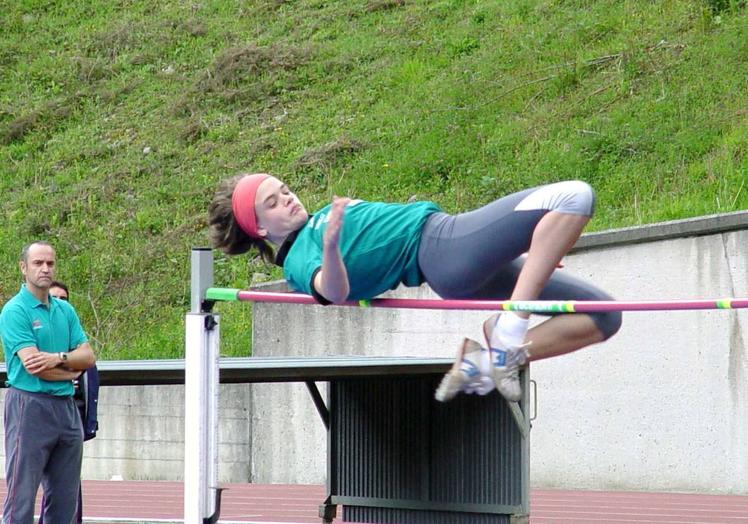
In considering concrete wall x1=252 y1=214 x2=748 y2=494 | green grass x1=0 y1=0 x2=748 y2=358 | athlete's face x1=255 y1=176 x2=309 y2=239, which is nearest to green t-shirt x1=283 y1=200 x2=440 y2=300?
athlete's face x1=255 y1=176 x2=309 y2=239

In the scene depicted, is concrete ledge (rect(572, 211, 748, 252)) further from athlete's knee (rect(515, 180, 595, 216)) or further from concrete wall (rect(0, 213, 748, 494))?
athlete's knee (rect(515, 180, 595, 216))

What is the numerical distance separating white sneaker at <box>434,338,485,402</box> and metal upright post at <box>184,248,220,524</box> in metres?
Answer: 1.17

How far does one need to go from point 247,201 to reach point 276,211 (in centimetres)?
12

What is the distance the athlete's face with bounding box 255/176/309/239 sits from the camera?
4926mm

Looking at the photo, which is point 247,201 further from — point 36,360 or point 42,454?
point 42,454

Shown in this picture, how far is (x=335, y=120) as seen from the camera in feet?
47.1

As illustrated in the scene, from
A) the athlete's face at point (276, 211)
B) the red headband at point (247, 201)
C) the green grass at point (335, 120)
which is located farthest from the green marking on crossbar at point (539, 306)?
the green grass at point (335, 120)

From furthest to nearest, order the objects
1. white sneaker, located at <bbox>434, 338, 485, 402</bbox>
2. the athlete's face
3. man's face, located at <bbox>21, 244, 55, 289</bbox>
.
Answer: man's face, located at <bbox>21, 244, 55, 289</bbox> → the athlete's face → white sneaker, located at <bbox>434, 338, 485, 402</bbox>

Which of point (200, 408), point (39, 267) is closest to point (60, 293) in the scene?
point (39, 267)

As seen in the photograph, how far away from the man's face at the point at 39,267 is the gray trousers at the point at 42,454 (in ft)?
1.81

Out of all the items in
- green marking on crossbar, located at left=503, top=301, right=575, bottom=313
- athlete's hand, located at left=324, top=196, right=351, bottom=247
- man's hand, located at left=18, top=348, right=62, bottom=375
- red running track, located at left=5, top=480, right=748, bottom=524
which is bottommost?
red running track, located at left=5, top=480, right=748, bottom=524

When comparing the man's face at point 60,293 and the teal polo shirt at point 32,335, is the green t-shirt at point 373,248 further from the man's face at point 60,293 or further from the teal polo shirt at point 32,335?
the man's face at point 60,293

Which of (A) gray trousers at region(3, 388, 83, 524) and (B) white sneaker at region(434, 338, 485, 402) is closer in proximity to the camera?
(B) white sneaker at region(434, 338, 485, 402)

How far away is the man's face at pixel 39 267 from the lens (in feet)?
22.1
